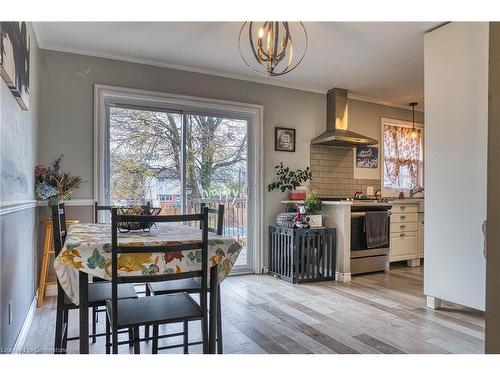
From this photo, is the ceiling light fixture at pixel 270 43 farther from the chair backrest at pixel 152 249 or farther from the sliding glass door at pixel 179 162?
the chair backrest at pixel 152 249

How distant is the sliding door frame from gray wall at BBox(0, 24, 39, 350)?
0.59 m

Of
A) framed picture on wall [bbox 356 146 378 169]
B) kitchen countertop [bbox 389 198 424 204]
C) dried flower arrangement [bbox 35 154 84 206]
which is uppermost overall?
framed picture on wall [bbox 356 146 378 169]

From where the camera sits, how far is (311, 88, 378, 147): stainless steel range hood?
4.66m

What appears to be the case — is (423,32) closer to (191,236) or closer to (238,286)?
(191,236)

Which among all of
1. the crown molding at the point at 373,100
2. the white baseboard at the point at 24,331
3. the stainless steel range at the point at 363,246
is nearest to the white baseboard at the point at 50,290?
the white baseboard at the point at 24,331

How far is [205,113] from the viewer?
4.18 metres

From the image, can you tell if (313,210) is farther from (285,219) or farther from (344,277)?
(344,277)

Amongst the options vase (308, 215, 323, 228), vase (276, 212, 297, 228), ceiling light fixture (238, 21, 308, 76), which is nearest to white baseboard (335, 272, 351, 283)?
vase (308, 215, 323, 228)

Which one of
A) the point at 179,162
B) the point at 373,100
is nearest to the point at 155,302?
the point at 179,162

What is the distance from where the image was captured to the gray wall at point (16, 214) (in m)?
1.81

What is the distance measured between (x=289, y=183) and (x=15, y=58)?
320cm

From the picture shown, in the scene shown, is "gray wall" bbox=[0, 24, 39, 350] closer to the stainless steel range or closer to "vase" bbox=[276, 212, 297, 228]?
"vase" bbox=[276, 212, 297, 228]
